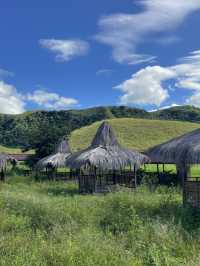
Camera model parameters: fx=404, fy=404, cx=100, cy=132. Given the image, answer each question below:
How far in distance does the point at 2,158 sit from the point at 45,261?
20.1 metres

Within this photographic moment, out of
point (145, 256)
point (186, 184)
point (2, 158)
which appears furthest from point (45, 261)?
point (2, 158)

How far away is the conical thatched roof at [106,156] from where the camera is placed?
800 inches

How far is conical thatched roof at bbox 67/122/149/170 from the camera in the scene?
2033 centimetres

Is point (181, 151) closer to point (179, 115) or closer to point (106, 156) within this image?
point (106, 156)

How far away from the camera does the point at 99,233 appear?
10523mm

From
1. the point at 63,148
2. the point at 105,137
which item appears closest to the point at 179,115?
the point at 63,148

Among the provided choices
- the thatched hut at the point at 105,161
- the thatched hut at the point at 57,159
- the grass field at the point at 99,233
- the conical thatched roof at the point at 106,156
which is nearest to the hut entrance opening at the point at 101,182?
the thatched hut at the point at 105,161

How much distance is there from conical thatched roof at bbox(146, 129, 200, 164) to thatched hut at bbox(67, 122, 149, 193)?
4.76 m

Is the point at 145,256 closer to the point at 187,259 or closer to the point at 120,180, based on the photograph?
the point at 187,259

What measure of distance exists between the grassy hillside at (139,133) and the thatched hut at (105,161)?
150 feet

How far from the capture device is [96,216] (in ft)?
41.4

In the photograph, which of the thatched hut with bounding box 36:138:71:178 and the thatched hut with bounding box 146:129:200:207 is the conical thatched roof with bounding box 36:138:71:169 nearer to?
the thatched hut with bounding box 36:138:71:178

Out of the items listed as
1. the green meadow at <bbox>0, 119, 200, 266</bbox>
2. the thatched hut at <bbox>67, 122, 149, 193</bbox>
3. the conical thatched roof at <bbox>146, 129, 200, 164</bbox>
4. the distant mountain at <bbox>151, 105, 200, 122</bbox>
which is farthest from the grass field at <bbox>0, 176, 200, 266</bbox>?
the distant mountain at <bbox>151, 105, 200, 122</bbox>

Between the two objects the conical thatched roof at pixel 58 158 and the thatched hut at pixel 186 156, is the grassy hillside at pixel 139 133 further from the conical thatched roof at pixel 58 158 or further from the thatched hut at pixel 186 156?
the thatched hut at pixel 186 156
